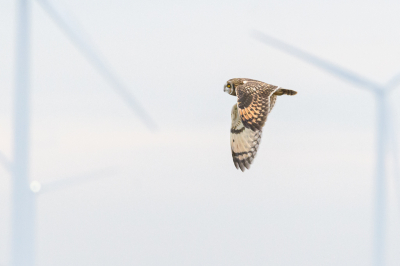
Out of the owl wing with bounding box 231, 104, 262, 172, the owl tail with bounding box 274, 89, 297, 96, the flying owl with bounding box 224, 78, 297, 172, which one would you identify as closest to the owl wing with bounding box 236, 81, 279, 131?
the flying owl with bounding box 224, 78, 297, 172

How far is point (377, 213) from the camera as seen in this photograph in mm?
11242

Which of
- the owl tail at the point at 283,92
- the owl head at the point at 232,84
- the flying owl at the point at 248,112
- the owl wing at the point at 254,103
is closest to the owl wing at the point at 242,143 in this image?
the flying owl at the point at 248,112

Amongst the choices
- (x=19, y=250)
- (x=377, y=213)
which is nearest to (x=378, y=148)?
(x=377, y=213)

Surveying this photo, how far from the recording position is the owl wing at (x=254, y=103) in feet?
28.1

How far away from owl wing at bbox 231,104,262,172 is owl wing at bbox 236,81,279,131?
6.83ft

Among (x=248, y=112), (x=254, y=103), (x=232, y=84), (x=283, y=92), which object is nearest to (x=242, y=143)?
(x=232, y=84)

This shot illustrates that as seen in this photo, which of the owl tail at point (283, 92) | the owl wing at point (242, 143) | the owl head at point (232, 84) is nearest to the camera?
the owl tail at point (283, 92)

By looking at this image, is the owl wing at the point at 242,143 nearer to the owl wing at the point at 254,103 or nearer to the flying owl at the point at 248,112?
the flying owl at the point at 248,112

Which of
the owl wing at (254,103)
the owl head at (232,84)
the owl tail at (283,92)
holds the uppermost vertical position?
the owl head at (232,84)

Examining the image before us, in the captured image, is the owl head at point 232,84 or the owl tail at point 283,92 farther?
the owl head at point 232,84

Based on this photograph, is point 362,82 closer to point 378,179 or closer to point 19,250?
point 378,179

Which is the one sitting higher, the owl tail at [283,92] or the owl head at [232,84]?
the owl head at [232,84]

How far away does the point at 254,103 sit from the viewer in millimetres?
8875

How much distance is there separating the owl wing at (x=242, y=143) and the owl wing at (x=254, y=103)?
2.08m
